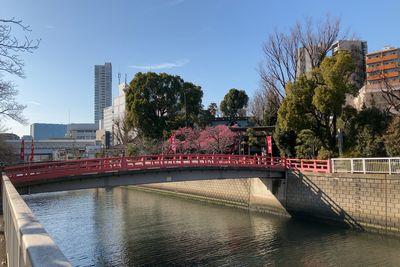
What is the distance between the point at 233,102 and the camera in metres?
69.9

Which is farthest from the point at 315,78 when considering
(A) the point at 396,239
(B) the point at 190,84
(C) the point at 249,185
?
(B) the point at 190,84

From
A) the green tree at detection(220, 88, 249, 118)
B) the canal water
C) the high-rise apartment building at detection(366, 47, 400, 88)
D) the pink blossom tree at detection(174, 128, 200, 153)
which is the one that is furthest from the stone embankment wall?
the high-rise apartment building at detection(366, 47, 400, 88)

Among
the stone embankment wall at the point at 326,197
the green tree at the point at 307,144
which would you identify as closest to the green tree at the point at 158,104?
the stone embankment wall at the point at 326,197

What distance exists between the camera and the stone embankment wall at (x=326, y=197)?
21.1 m

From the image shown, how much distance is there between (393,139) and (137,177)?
16.9 meters

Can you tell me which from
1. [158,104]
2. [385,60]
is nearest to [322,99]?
[158,104]

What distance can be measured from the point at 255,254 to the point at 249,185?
572 inches

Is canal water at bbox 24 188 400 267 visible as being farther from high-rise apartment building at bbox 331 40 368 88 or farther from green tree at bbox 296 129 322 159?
high-rise apartment building at bbox 331 40 368 88

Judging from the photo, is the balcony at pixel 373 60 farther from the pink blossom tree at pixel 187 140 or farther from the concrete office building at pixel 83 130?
the concrete office building at pixel 83 130

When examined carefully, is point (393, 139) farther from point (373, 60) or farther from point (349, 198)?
point (373, 60)

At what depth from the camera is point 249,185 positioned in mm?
32562

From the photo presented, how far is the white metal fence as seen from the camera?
2114 centimetres

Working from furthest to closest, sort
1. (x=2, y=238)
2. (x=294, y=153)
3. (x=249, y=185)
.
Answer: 1. (x=294, y=153)
2. (x=249, y=185)
3. (x=2, y=238)

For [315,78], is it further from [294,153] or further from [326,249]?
[326,249]
